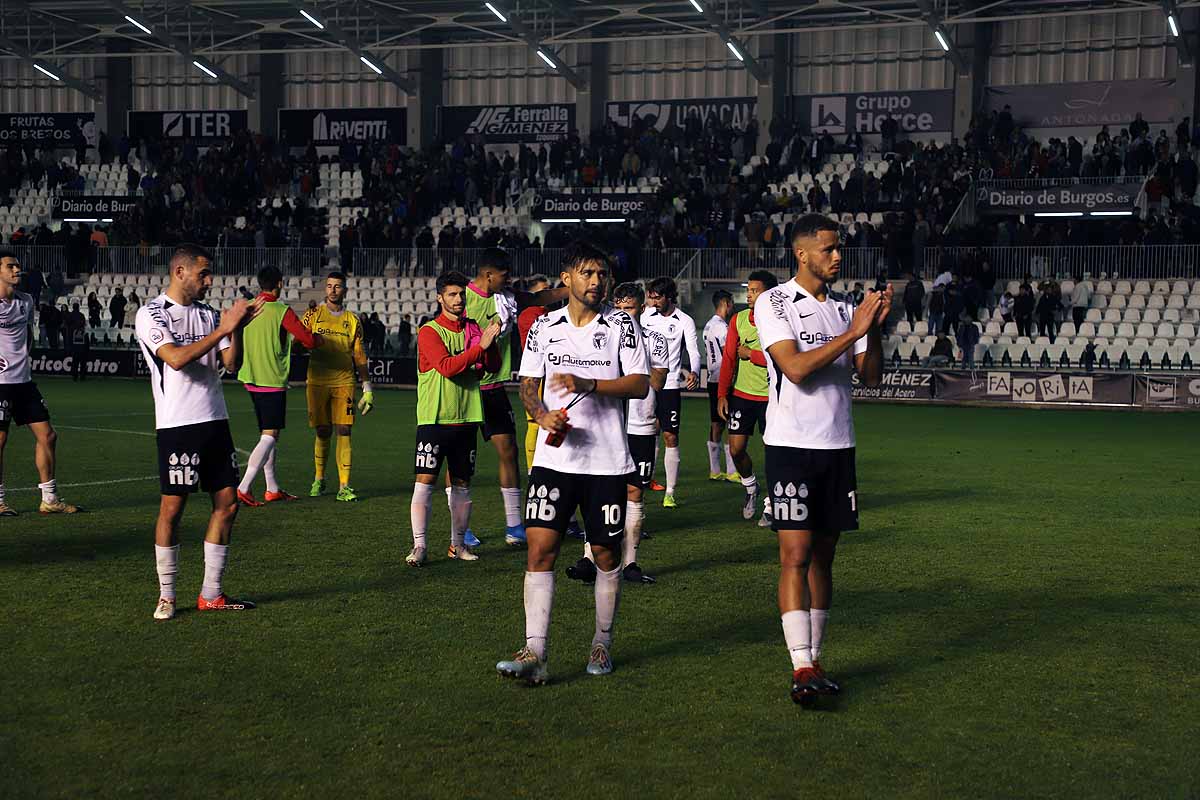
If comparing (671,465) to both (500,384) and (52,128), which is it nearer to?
(500,384)

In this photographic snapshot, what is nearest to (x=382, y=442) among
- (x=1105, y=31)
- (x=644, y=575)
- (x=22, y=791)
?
(x=644, y=575)

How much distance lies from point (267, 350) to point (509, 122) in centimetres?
3687

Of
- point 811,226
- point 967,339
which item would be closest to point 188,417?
point 811,226

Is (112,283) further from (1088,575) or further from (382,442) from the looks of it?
(1088,575)

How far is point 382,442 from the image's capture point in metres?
18.3

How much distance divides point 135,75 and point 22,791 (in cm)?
5248

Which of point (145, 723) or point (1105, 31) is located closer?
point (145, 723)

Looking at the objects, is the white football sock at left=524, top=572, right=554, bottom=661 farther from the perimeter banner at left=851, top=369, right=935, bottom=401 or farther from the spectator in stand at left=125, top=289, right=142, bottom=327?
the spectator in stand at left=125, top=289, right=142, bottom=327

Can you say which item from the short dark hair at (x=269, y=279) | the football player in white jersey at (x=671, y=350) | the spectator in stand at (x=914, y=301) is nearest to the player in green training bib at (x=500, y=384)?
the football player in white jersey at (x=671, y=350)

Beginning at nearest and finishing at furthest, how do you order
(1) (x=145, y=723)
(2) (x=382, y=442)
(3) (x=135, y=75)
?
(1) (x=145, y=723) → (2) (x=382, y=442) → (3) (x=135, y=75)

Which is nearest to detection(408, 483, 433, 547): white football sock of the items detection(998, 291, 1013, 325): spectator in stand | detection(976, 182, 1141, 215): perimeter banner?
detection(998, 291, 1013, 325): spectator in stand

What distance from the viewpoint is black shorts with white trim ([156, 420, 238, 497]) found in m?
7.52

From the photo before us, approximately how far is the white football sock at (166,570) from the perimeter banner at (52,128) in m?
48.7

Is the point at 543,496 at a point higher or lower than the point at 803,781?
higher
